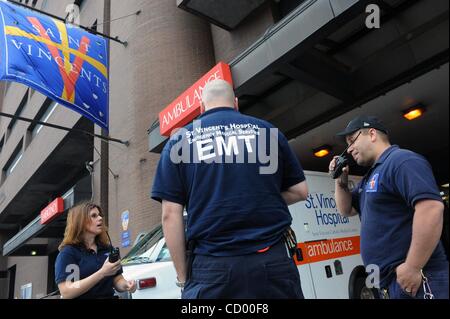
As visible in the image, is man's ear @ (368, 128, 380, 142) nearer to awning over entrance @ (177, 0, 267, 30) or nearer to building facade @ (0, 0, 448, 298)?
building facade @ (0, 0, 448, 298)

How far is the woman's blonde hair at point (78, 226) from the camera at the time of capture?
2928 mm

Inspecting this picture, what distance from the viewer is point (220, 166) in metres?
1.91

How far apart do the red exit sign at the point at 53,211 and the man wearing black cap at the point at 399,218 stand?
13.7 m

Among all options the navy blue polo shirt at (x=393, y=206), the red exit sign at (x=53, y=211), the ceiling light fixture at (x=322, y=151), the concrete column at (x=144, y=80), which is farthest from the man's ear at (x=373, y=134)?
the red exit sign at (x=53, y=211)

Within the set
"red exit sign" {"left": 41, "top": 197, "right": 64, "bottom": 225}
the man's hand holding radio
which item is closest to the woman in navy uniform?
the man's hand holding radio

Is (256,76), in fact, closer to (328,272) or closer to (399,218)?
(328,272)

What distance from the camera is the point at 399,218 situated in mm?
2404

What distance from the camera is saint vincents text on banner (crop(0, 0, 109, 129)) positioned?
7855mm

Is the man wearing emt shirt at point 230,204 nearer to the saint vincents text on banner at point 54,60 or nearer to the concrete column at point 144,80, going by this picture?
the saint vincents text on banner at point 54,60

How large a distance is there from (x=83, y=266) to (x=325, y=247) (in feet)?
13.6

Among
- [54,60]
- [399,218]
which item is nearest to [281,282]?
[399,218]
